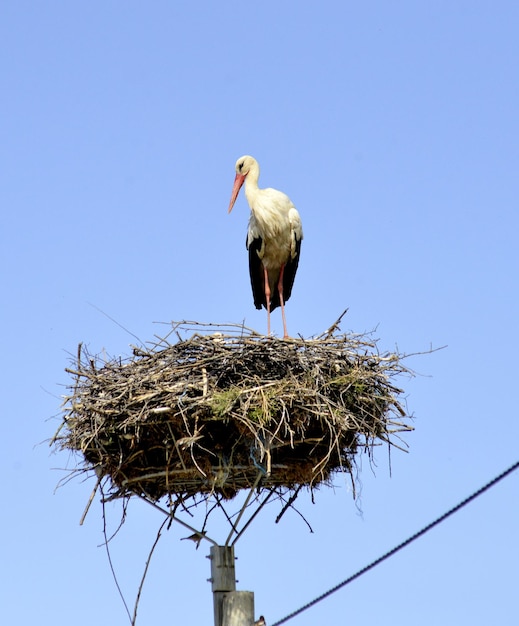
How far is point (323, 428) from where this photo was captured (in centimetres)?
841

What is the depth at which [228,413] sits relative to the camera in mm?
8180

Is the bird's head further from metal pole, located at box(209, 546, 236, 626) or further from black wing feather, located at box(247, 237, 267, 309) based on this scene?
metal pole, located at box(209, 546, 236, 626)

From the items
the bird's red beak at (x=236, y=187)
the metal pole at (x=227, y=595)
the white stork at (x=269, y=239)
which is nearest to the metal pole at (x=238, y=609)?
the metal pole at (x=227, y=595)

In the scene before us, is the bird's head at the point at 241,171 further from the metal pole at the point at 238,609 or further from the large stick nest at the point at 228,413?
the metal pole at the point at 238,609

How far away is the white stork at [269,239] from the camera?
11.6 meters

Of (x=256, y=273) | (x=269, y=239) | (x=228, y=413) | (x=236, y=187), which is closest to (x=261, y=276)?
(x=256, y=273)

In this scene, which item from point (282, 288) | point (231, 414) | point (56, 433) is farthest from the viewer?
point (282, 288)

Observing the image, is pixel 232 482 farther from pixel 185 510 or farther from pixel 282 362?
pixel 282 362

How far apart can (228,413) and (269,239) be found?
374 cm

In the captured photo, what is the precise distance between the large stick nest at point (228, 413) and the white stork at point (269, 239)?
2.69 m

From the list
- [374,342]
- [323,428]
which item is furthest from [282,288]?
[323,428]

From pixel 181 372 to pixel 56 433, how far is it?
98 centimetres

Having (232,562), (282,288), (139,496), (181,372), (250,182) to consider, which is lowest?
(232,562)

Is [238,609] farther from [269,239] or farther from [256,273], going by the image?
[256,273]
